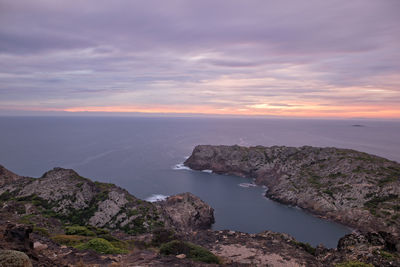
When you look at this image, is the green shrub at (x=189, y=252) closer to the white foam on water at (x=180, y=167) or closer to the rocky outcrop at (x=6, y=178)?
the rocky outcrop at (x=6, y=178)

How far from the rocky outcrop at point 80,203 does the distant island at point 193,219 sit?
6.0 inches

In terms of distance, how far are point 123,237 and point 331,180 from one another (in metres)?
57.5

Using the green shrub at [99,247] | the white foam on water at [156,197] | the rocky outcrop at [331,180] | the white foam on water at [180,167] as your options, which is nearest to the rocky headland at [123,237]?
the green shrub at [99,247]

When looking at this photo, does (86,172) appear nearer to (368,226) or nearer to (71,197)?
(71,197)

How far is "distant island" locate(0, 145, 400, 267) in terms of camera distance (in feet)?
46.7

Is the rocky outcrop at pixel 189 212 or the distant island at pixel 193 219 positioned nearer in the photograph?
the distant island at pixel 193 219

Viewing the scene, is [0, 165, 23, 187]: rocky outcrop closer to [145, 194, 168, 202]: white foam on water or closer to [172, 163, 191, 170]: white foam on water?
[145, 194, 168, 202]: white foam on water

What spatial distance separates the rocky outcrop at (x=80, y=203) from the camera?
32.9 metres

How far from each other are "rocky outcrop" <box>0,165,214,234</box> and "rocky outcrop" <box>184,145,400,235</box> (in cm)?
3578

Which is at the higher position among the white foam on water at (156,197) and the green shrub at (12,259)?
the green shrub at (12,259)

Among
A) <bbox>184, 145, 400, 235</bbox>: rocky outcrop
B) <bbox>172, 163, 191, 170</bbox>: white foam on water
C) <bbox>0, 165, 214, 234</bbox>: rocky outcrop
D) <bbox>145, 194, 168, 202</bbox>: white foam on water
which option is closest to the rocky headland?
<bbox>0, 165, 214, 234</bbox>: rocky outcrop

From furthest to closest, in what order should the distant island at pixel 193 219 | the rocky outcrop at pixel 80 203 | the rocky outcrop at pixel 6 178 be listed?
the rocky outcrop at pixel 6 178
the rocky outcrop at pixel 80 203
the distant island at pixel 193 219

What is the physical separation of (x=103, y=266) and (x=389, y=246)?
22.2m

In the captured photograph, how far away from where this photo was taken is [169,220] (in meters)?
37.1
